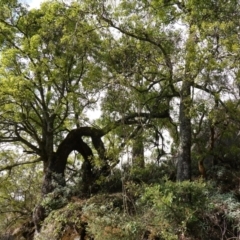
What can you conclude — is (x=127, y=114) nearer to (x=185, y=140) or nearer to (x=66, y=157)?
(x=185, y=140)

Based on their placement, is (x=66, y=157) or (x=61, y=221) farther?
(x=66, y=157)

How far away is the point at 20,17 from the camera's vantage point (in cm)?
866

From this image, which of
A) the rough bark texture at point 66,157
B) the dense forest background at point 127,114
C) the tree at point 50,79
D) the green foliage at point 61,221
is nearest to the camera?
the dense forest background at point 127,114

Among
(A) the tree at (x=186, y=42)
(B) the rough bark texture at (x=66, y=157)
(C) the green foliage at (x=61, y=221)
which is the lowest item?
(C) the green foliage at (x=61, y=221)

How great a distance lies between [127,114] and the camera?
812 cm

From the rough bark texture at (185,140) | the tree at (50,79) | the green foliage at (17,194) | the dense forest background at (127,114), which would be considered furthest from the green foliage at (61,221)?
the rough bark texture at (185,140)

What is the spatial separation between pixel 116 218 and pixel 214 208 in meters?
1.70

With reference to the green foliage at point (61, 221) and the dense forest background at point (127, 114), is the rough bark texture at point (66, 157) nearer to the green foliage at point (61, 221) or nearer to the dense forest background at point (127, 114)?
the dense forest background at point (127, 114)

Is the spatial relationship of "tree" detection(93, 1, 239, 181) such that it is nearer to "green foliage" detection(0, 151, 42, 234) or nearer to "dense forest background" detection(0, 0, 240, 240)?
"dense forest background" detection(0, 0, 240, 240)

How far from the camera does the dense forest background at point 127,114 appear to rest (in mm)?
5887

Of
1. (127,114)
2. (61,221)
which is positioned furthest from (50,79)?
(61,221)

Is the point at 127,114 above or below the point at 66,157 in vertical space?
above

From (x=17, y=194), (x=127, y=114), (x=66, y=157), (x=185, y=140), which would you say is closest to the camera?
(x=185, y=140)

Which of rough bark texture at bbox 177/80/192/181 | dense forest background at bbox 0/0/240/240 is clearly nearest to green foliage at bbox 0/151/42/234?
dense forest background at bbox 0/0/240/240
